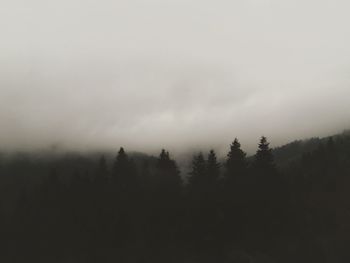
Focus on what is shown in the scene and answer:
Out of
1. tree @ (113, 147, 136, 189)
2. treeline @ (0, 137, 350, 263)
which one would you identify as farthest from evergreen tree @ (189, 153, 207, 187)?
tree @ (113, 147, 136, 189)

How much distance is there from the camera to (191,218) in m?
55.2

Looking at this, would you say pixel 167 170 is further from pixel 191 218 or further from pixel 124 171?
pixel 191 218

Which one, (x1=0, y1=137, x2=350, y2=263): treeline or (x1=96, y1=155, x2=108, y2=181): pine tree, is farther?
(x1=96, y1=155, x2=108, y2=181): pine tree

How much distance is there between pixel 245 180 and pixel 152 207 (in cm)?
1032

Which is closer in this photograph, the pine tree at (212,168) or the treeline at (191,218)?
the treeline at (191,218)

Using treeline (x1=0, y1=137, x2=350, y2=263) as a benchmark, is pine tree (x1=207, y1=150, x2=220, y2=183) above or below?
above

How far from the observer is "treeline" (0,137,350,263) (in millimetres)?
52844

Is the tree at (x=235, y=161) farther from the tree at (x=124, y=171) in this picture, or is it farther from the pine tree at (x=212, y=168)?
the tree at (x=124, y=171)

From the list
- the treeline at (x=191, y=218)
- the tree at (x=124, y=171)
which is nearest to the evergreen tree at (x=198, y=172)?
the treeline at (x=191, y=218)

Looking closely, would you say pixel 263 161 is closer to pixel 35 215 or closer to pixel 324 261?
pixel 324 261

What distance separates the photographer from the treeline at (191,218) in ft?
173

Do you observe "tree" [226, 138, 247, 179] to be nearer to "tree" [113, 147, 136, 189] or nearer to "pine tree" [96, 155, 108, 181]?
"tree" [113, 147, 136, 189]

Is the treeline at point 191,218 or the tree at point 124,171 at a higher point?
the tree at point 124,171

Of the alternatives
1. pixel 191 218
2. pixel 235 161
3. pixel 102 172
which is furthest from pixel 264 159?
pixel 102 172
